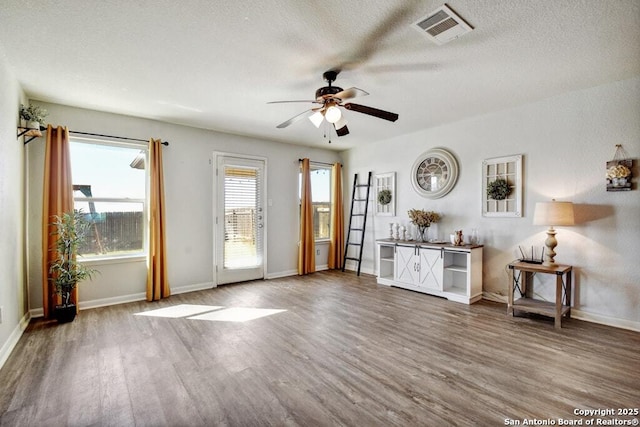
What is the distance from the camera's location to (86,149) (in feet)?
13.5

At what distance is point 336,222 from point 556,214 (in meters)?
3.93

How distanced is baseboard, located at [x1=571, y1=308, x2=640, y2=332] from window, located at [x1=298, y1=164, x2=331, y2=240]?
13.9ft

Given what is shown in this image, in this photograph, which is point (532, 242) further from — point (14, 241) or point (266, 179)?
point (14, 241)

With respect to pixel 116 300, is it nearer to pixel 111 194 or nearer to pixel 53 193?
pixel 111 194

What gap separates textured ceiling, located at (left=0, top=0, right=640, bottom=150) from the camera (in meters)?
2.11

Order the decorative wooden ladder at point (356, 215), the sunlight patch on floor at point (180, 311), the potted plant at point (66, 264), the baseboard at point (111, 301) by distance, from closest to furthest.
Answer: the potted plant at point (66, 264) → the sunlight patch on floor at point (180, 311) → the baseboard at point (111, 301) → the decorative wooden ladder at point (356, 215)

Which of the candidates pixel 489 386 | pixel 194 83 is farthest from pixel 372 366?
pixel 194 83

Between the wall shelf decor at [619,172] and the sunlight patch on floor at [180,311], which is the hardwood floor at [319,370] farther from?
the wall shelf decor at [619,172]

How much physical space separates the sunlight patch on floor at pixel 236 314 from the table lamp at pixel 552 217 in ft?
10.7

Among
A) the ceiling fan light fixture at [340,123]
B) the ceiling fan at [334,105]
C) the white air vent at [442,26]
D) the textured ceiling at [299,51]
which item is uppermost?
the textured ceiling at [299,51]

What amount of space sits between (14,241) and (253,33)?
3153 mm

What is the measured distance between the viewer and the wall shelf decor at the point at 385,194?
18.8ft

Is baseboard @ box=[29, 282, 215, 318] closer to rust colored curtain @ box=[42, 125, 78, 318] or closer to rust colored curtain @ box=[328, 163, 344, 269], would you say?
rust colored curtain @ box=[42, 125, 78, 318]

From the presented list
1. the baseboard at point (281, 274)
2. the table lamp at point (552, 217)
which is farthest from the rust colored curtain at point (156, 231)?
the table lamp at point (552, 217)
